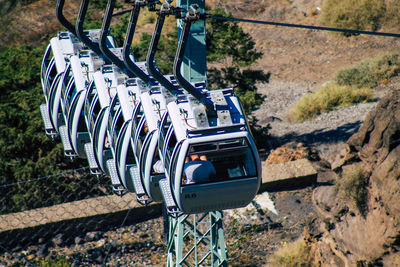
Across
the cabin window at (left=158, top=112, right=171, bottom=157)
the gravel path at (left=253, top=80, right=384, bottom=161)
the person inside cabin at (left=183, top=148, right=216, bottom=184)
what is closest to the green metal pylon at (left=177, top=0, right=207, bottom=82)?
the cabin window at (left=158, top=112, right=171, bottom=157)

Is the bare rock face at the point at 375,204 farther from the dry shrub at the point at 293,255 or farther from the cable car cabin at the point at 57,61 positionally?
the cable car cabin at the point at 57,61

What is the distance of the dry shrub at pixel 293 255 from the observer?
1127cm

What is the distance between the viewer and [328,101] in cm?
2036

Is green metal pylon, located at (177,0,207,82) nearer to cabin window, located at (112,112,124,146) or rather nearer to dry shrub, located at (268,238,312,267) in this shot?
cabin window, located at (112,112,124,146)

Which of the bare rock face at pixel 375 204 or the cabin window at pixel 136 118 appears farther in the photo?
the cabin window at pixel 136 118

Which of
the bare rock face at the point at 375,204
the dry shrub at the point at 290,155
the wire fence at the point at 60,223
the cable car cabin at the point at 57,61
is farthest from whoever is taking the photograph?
the dry shrub at the point at 290,155

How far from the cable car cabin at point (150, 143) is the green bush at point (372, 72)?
14050mm

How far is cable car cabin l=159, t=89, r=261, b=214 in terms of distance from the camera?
712cm

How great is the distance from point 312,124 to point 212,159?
12.6 meters

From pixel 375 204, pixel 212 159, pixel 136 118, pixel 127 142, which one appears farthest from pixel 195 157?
pixel 375 204

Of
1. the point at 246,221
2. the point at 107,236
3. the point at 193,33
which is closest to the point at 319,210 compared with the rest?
the point at 246,221

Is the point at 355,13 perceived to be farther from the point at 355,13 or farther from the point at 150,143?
the point at 150,143

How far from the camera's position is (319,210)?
10.4 m

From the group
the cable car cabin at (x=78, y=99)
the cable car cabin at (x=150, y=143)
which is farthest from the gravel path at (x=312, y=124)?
the cable car cabin at (x=150, y=143)
